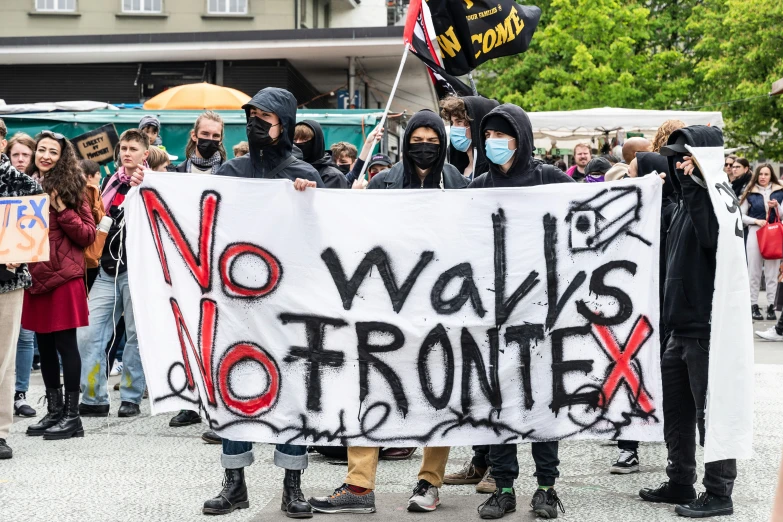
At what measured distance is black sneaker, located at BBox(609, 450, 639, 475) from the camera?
6.09 metres

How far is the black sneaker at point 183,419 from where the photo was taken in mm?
7488

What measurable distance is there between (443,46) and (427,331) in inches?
141

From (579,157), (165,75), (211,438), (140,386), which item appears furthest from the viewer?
(165,75)

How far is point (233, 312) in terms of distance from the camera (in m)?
5.20

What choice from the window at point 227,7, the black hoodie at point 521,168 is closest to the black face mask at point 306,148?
the black hoodie at point 521,168

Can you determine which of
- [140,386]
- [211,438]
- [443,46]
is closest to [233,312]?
[211,438]

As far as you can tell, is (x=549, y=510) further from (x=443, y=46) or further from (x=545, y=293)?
(x=443, y=46)

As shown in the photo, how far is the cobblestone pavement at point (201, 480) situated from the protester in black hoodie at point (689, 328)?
0.17 m

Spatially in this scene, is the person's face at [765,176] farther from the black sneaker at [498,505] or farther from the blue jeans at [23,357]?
the black sneaker at [498,505]

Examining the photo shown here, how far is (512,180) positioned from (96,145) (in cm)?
A: 531

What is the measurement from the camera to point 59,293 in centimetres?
698

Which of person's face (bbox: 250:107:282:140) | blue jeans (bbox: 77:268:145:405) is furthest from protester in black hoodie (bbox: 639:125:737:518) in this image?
blue jeans (bbox: 77:268:145:405)

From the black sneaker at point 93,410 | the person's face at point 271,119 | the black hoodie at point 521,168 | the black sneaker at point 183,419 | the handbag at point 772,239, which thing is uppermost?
the person's face at point 271,119

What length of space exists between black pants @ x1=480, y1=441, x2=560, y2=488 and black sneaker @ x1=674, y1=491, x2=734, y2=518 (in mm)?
648
